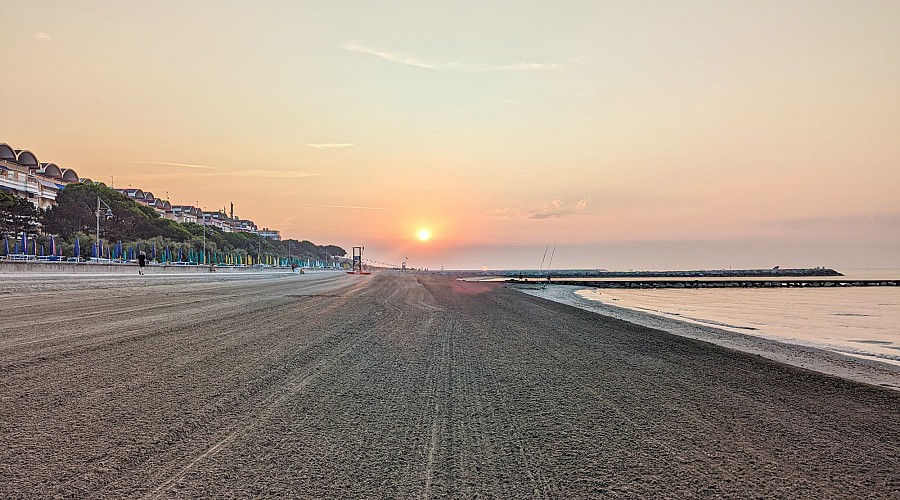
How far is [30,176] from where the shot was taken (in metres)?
76.5

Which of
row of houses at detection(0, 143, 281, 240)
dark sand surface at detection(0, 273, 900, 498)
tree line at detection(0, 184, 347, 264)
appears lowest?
dark sand surface at detection(0, 273, 900, 498)

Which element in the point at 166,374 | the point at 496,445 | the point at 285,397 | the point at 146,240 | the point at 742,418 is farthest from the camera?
the point at 146,240

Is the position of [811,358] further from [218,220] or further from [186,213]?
[218,220]

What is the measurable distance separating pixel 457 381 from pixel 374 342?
12.5 ft

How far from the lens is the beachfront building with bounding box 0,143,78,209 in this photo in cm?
7116

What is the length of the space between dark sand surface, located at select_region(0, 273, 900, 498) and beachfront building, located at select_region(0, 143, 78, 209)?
79.7 meters

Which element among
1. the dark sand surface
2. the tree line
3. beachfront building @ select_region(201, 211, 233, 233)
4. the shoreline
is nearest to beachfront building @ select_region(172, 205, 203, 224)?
beachfront building @ select_region(201, 211, 233, 233)

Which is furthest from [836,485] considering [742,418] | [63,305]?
[63,305]

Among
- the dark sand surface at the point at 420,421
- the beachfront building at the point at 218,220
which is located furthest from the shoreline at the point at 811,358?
the beachfront building at the point at 218,220

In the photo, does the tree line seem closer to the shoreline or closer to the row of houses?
the row of houses

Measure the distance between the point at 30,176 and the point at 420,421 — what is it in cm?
9353

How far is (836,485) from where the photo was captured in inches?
143

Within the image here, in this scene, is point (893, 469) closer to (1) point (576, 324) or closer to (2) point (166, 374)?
(2) point (166, 374)

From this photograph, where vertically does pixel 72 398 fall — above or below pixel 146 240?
below
